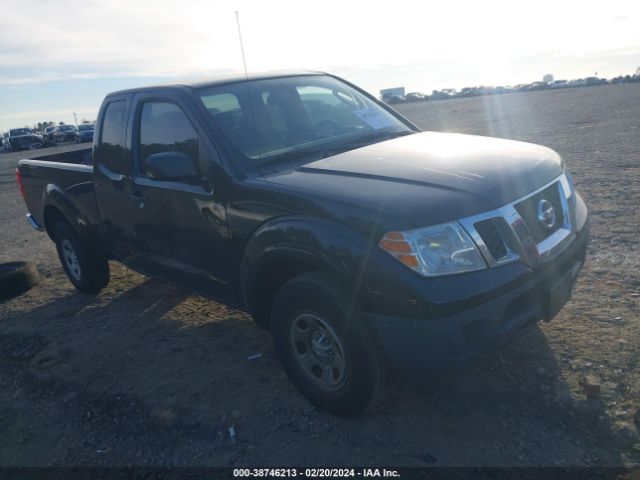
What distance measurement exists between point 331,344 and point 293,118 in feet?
5.81

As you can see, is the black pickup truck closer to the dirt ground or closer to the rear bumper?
the rear bumper

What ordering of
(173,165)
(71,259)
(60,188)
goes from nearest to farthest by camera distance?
(173,165)
(60,188)
(71,259)

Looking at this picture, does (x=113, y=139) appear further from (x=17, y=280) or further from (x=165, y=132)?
(x=17, y=280)

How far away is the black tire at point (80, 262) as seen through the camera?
5.45 m

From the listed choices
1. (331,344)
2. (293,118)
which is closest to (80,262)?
(293,118)

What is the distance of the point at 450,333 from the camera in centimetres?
259

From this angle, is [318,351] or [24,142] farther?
[24,142]

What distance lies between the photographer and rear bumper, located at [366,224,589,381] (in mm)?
2588

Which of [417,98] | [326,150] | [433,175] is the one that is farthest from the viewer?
[417,98]

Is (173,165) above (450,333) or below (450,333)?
above

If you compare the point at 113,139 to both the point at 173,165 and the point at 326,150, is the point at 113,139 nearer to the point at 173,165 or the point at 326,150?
the point at 173,165

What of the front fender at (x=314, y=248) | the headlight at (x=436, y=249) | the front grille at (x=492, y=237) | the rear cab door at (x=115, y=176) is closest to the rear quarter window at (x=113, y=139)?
the rear cab door at (x=115, y=176)

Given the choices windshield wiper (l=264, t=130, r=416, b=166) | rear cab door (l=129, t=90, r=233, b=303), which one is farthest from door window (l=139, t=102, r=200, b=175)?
windshield wiper (l=264, t=130, r=416, b=166)

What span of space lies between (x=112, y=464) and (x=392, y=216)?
209cm
